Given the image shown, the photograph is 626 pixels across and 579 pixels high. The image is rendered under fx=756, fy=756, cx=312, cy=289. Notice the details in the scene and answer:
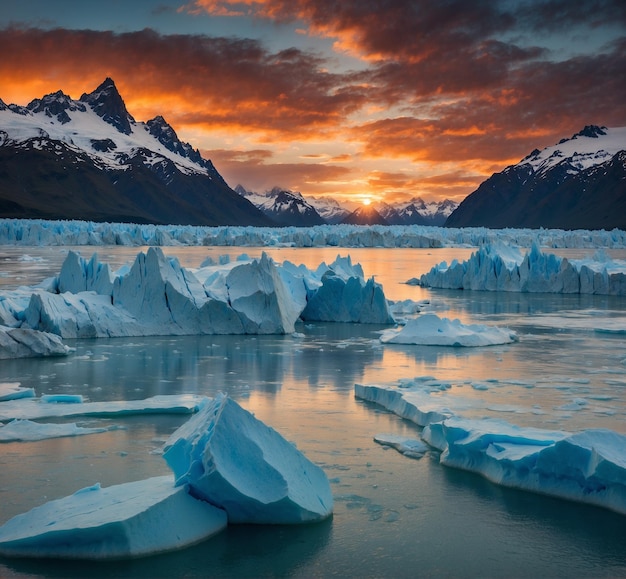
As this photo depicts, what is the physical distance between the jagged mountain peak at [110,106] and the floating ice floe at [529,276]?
177688 mm

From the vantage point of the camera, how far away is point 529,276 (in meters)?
23.5

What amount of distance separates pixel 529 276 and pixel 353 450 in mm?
18559

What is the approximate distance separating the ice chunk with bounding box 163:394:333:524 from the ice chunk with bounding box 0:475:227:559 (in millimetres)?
160

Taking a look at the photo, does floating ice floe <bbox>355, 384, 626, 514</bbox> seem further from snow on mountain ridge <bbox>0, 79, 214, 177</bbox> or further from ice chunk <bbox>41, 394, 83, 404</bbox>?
snow on mountain ridge <bbox>0, 79, 214, 177</bbox>

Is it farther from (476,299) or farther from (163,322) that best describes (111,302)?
(476,299)

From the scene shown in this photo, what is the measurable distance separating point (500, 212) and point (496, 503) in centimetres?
16608

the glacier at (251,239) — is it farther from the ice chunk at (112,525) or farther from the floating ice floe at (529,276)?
the ice chunk at (112,525)

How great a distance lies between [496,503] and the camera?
5156 millimetres

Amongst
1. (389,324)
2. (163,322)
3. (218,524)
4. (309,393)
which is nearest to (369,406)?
(309,393)

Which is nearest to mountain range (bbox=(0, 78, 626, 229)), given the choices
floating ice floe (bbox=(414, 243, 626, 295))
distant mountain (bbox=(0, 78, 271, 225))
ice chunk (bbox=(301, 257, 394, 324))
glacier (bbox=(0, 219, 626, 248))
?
distant mountain (bbox=(0, 78, 271, 225))

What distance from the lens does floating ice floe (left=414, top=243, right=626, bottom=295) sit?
22.7 meters

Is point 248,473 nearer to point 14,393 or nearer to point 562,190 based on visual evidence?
point 14,393

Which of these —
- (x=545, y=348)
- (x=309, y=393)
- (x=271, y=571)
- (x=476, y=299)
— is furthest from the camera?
(x=476, y=299)

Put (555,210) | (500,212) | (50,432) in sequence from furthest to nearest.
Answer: (500,212) < (555,210) < (50,432)
